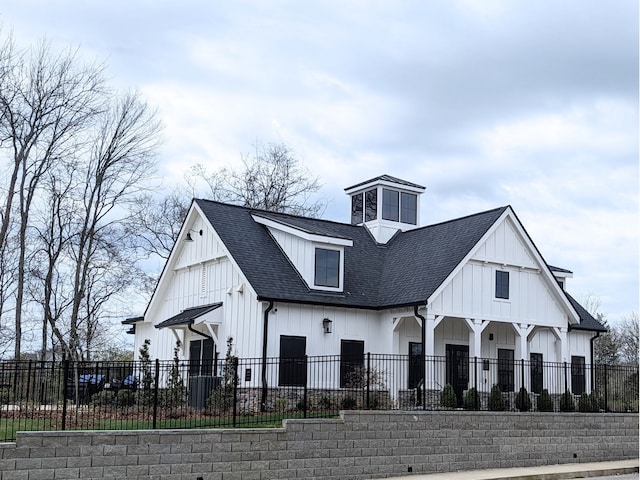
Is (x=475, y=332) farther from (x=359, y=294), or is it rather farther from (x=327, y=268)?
(x=327, y=268)

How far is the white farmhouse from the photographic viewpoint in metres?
25.2

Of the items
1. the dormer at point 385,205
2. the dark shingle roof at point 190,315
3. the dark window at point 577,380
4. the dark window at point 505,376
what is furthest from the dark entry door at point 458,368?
the dark shingle roof at point 190,315

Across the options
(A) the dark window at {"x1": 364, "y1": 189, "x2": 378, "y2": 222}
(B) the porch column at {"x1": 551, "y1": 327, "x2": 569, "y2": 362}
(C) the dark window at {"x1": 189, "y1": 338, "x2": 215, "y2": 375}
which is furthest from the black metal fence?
(A) the dark window at {"x1": 364, "y1": 189, "x2": 378, "y2": 222}

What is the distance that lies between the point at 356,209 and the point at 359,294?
24.0 feet

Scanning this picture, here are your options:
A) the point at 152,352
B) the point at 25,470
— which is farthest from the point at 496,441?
the point at 152,352

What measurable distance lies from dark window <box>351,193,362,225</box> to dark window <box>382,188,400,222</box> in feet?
3.84

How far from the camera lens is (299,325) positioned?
25.1 metres

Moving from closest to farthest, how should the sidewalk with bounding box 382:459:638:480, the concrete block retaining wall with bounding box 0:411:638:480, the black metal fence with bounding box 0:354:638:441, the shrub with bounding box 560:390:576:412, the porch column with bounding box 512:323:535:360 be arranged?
1. the concrete block retaining wall with bounding box 0:411:638:480
2. the black metal fence with bounding box 0:354:638:441
3. the sidewalk with bounding box 382:459:638:480
4. the shrub with bounding box 560:390:576:412
5. the porch column with bounding box 512:323:535:360

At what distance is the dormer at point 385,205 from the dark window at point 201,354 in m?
8.29

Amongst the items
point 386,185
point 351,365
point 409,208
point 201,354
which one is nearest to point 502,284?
point 351,365

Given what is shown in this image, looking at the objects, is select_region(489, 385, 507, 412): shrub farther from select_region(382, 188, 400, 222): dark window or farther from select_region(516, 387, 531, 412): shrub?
select_region(382, 188, 400, 222): dark window

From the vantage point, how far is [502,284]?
90.9 feet

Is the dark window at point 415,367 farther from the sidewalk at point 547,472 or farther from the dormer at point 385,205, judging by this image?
the dormer at point 385,205

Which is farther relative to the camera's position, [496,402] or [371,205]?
[371,205]
